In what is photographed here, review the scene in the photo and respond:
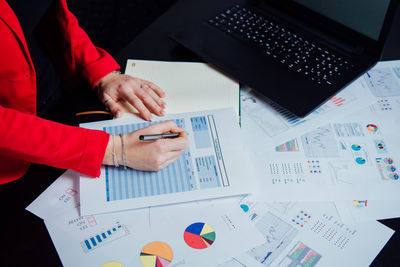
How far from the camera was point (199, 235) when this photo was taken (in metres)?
0.77

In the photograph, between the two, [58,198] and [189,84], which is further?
[189,84]

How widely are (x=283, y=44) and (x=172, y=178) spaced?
1.70ft

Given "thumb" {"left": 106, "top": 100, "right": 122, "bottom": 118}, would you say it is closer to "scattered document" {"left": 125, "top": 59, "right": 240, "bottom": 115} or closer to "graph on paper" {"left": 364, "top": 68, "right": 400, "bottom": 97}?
"scattered document" {"left": 125, "top": 59, "right": 240, "bottom": 115}

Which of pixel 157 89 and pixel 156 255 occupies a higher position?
pixel 157 89

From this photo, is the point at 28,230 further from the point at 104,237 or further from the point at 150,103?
the point at 150,103

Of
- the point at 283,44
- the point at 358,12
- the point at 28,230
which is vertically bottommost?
the point at 28,230

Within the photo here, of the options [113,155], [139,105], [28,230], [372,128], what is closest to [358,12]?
[372,128]

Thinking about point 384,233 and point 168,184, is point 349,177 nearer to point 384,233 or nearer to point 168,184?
point 384,233

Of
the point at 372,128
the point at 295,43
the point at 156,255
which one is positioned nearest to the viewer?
the point at 156,255

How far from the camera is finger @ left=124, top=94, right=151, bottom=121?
3.15 ft

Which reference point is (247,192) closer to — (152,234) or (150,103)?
(152,234)

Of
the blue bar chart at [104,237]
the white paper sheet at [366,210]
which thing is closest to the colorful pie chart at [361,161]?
the white paper sheet at [366,210]

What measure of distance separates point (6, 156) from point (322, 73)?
82 centimetres

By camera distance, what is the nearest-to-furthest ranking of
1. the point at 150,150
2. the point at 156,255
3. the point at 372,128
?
1. the point at 156,255
2. the point at 150,150
3. the point at 372,128
